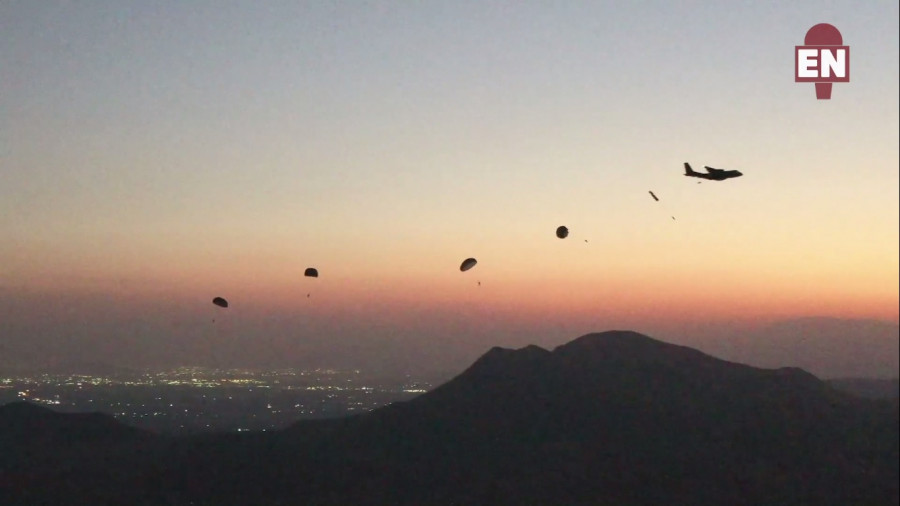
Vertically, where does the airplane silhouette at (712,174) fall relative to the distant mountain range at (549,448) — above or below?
above

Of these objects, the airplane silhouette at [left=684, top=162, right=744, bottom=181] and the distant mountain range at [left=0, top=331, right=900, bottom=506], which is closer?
the airplane silhouette at [left=684, top=162, right=744, bottom=181]

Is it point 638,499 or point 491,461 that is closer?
point 638,499

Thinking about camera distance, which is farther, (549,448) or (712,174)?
(549,448)

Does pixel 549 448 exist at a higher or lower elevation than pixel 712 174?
lower

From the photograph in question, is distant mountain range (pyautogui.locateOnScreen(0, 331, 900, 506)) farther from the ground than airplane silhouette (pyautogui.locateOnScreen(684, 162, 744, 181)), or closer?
closer

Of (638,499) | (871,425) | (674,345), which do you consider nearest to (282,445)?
(638,499)

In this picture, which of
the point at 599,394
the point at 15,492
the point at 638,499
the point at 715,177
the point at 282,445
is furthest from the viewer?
the point at 599,394

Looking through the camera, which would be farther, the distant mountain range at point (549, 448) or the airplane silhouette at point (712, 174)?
the distant mountain range at point (549, 448)

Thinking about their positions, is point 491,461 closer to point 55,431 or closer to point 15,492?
point 15,492
